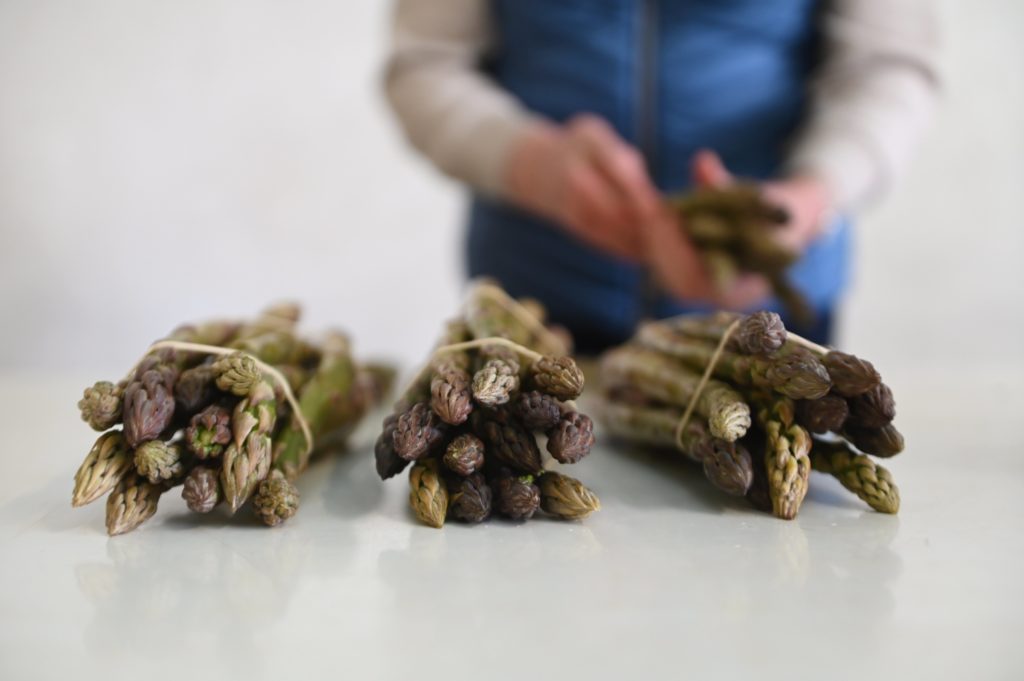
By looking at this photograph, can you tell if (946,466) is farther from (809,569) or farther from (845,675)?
(845,675)

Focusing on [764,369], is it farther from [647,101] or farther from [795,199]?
[647,101]

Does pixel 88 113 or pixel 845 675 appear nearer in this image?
pixel 845 675

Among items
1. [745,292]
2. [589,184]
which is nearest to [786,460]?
[745,292]

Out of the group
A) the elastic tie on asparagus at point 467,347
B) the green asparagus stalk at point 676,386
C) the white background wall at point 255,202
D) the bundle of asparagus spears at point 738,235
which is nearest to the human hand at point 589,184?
the bundle of asparagus spears at point 738,235

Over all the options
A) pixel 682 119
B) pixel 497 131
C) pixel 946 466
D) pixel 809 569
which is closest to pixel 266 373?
pixel 809 569

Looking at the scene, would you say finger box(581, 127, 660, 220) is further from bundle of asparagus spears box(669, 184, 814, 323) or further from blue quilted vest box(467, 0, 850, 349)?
blue quilted vest box(467, 0, 850, 349)
